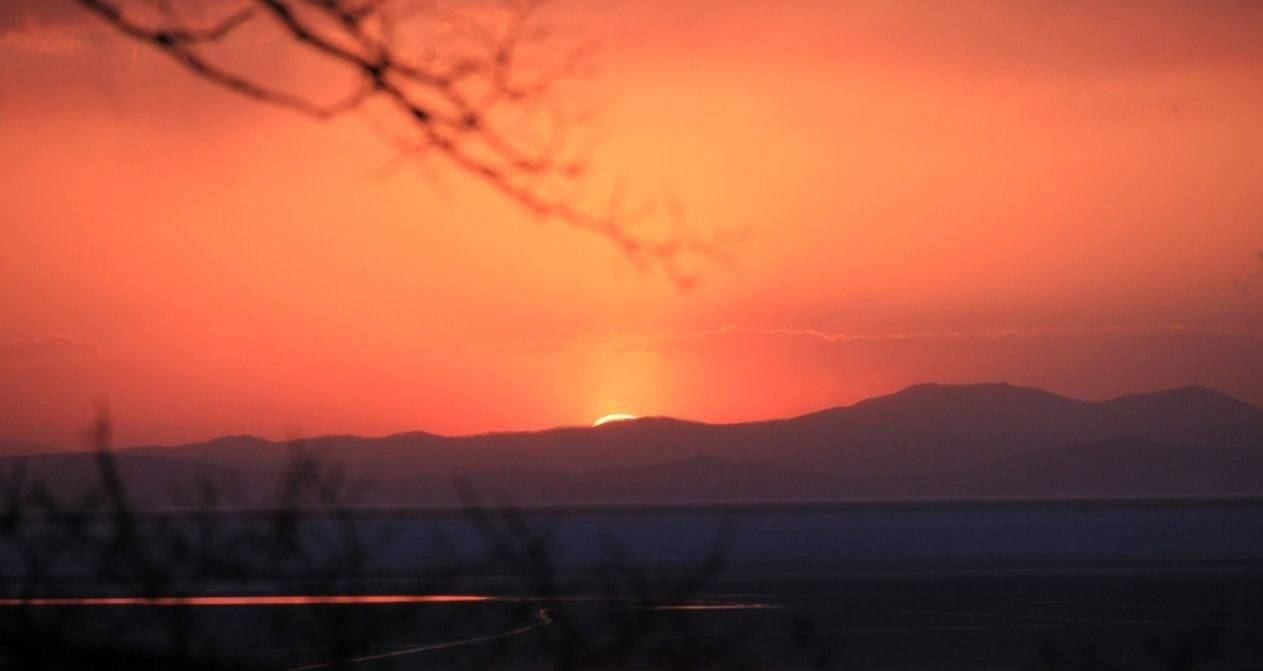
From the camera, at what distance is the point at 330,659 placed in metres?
3.09

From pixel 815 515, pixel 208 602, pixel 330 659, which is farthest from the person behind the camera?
pixel 815 515

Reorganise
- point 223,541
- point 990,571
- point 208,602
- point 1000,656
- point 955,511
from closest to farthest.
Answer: point 223,541, point 208,602, point 1000,656, point 990,571, point 955,511

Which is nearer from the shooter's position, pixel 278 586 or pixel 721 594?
pixel 278 586

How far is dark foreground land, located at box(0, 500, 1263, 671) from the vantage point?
324 cm

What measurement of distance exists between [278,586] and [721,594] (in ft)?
43.5

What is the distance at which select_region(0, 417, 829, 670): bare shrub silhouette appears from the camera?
3139mm

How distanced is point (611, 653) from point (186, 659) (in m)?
0.90

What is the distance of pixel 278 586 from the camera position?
132 inches

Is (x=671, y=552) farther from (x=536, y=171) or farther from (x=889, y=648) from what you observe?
(x=536, y=171)

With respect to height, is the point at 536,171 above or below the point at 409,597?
above

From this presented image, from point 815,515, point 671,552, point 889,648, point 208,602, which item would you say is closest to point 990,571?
point 671,552

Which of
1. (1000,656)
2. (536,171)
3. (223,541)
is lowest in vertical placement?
(1000,656)

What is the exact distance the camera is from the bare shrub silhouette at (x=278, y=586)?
10.3 ft

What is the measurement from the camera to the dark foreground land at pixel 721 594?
324 centimetres
